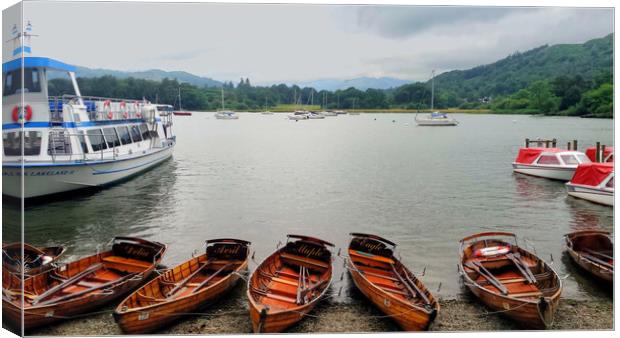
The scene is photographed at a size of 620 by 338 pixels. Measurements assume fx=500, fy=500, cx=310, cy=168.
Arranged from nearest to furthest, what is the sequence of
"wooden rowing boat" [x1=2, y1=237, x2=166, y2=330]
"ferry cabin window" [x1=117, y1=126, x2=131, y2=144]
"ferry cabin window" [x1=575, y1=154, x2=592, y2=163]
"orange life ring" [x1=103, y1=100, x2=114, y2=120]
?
1. "wooden rowing boat" [x1=2, y1=237, x2=166, y2=330]
2. "orange life ring" [x1=103, y1=100, x2=114, y2=120]
3. "ferry cabin window" [x1=117, y1=126, x2=131, y2=144]
4. "ferry cabin window" [x1=575, y1=154, x2=592, y2=163]

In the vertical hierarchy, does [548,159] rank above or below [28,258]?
above

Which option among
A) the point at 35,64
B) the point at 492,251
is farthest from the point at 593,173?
the point at 35,64

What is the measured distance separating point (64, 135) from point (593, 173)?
19.8m

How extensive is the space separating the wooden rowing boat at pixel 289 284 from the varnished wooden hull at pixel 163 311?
0.87 m

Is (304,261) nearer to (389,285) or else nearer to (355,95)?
(389,285)

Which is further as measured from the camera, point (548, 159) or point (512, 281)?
point (548, 159)

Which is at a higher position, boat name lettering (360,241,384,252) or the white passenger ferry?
the white passenger ferry

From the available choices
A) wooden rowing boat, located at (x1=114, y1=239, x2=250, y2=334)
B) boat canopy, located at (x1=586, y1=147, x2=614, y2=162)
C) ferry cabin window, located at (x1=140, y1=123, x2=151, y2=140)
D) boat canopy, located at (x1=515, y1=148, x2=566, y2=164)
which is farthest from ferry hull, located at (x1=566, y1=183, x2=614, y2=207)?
ferry cabin window, located at (x1=140, y1=123, x2=151, y2=140)

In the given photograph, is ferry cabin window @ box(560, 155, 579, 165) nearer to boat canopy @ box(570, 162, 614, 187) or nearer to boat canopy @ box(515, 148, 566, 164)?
boat canopy @ box(515, 148, 566, 164)

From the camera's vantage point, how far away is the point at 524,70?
13828 mm

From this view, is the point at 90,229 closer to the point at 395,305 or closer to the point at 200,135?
the point at 395,305

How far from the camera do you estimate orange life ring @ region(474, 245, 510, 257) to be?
11828mm

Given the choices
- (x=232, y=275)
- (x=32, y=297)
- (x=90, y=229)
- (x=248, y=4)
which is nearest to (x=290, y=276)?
(x=232, y=275)

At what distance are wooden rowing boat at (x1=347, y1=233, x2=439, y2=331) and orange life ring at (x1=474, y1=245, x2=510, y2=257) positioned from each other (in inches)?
82.6
